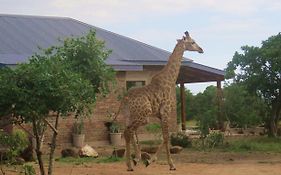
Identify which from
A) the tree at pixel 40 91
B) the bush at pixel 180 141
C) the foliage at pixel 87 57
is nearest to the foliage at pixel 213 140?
the bush at pixel 180 141

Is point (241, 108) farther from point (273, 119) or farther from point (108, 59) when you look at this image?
point (108, 59)

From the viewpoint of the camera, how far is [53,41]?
2114 centimetres

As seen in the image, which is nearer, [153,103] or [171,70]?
[153,103]

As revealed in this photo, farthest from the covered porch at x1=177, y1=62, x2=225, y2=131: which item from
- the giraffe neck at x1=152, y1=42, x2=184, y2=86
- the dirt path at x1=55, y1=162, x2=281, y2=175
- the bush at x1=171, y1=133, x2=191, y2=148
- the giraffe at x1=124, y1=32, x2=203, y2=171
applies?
the dirt path at x1=55, y1=162, x2=281, y2=175

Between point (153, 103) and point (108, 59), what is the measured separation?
8139mm

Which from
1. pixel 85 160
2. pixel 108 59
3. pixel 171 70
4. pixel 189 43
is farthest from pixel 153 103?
pixel 108 59

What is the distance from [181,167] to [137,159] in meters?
1.07

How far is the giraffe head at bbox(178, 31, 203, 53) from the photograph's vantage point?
529 inches

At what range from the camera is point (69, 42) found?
11.0 m

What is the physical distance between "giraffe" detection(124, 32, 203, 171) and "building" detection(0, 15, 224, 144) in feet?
20.1

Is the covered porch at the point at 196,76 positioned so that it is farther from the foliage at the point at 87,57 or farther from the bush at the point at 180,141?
the foliage at the point at 87,57

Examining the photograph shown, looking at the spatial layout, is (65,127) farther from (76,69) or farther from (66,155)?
(76,69)

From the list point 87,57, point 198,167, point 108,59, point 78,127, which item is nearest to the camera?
point 87,57

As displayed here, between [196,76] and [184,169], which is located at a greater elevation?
[196,76]
